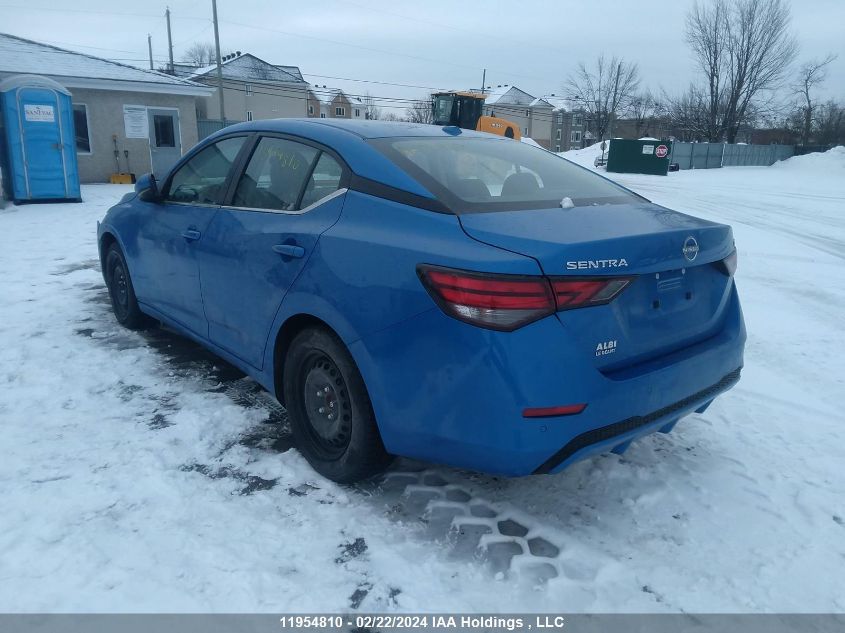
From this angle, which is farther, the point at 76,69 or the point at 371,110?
the point at 371,110

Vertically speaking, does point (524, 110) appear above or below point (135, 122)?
above

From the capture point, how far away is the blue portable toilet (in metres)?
12.8

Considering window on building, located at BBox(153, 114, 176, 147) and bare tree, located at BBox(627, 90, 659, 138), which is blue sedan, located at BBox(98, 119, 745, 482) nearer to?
window on building, located at BBox(153, 114, 176, 147)

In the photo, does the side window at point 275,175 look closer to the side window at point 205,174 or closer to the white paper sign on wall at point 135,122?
the side window at point 205,174

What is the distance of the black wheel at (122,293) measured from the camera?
4.99 m

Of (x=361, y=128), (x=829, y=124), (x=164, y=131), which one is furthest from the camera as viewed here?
(x=829, y=124)

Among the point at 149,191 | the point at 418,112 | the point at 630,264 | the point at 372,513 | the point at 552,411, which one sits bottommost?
the point at 372,513

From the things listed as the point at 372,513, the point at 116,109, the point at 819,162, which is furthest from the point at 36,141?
the point at 819,162

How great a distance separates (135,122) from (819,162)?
3934cm

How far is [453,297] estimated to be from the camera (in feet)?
7.52

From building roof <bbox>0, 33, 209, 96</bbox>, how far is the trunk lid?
60.3ft

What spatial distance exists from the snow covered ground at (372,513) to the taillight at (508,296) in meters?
0.98

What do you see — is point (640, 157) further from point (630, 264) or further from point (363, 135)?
point (630, 264)

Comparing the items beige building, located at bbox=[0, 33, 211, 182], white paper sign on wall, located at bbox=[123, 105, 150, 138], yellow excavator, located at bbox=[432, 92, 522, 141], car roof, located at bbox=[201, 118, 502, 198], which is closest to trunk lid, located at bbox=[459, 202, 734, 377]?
car roof, located at bbox=[201, 118, 502, 198]
